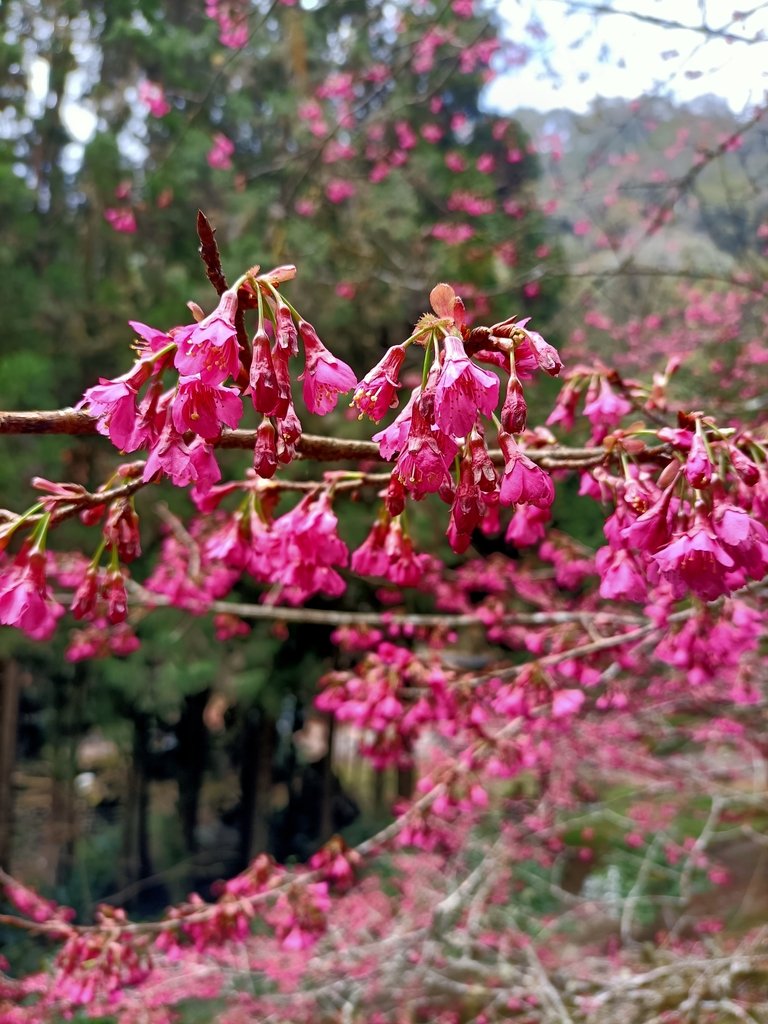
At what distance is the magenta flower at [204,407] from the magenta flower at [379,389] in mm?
135

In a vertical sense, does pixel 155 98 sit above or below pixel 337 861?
above

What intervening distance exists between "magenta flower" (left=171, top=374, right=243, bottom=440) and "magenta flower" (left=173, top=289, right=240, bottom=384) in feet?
0.04

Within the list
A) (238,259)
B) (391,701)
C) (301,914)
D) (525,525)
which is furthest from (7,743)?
(525,525)

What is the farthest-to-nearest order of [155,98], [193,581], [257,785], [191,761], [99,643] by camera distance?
[191,761] → [257,785] → [155,98] → [99,643] → [193,581]

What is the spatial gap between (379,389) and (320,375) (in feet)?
0.28

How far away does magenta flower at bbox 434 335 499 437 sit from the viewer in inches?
28.4

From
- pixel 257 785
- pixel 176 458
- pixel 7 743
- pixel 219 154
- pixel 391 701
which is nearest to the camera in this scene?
pixel 176 458

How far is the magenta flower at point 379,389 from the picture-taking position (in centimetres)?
81

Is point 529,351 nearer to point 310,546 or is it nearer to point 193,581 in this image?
point 310,546

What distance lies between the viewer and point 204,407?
0.79 m

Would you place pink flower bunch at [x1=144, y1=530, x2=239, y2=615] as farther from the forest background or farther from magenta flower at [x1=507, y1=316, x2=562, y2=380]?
the forest background

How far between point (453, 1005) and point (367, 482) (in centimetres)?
505

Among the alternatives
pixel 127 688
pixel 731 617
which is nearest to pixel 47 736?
pixel 127 688

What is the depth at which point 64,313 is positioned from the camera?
20.2 feet
